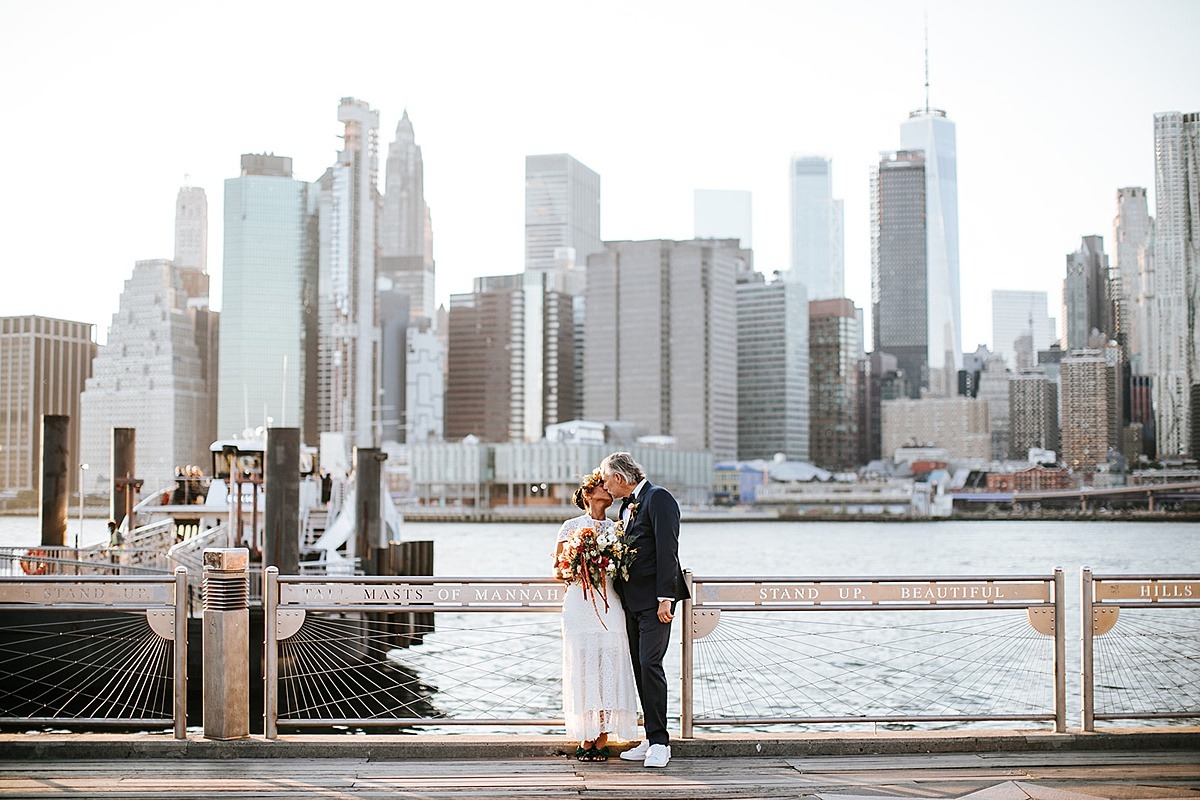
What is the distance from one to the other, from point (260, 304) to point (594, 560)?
187913 mm

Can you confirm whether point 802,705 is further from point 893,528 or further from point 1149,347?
point 1149,347

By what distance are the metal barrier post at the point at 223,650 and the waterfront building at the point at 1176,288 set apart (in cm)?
14905

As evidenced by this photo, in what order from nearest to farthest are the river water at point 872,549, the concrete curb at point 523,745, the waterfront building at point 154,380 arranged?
1. the concrete curb at point 523,745
2. the river water at point 872,549
3. the waterfront building at point 154,380

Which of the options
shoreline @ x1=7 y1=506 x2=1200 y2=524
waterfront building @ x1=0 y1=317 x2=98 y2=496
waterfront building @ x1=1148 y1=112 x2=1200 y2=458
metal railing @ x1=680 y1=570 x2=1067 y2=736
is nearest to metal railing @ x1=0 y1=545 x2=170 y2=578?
metal railing @ x1=680 y1=570 x2=1067 y2=736

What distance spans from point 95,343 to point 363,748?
5562 inches

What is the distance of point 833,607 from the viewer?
779cm

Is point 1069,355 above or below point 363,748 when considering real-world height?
above

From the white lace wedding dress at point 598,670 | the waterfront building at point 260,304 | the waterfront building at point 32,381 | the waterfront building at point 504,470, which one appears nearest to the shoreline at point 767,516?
the waterfront building at point 504,470

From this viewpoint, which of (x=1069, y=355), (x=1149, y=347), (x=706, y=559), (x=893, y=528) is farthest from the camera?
(x=1069, y=355)

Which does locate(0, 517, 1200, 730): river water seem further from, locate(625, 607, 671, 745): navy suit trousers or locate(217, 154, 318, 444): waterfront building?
locate(217, 154, 318, 444): waterfront building

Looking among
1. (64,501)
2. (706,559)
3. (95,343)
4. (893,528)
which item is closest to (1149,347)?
(893,528)

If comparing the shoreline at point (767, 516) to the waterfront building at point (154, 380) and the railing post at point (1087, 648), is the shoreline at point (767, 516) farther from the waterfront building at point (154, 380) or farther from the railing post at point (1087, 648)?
the railing post at point (1087, 648)

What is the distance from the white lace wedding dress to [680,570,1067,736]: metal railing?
46 centimetres

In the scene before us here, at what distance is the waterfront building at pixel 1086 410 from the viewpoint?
167750 mm
